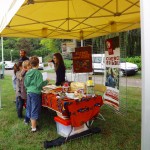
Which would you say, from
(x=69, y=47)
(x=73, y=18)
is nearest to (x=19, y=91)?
(x=73, y=18)

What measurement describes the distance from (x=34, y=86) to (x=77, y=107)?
1.05 metres

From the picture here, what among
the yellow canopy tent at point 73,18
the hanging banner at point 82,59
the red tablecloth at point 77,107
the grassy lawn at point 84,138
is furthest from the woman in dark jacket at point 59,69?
the hanging banner at point 82,59

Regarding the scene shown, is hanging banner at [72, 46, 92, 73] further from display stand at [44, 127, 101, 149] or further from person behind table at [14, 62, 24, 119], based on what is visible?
display stand at [44, 127, 101, 149]

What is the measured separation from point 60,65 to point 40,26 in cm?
157

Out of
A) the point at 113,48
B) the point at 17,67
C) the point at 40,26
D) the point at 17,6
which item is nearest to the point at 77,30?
the point at 40,26

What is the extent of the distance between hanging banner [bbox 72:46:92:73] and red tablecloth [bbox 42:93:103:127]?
3333 millimetres

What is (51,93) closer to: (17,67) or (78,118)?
(78,118)

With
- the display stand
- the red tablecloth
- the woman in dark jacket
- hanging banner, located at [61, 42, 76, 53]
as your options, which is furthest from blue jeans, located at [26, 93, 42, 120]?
hanging banner, located at [61, 42, 76, 53]

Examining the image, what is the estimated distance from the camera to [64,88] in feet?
16.4

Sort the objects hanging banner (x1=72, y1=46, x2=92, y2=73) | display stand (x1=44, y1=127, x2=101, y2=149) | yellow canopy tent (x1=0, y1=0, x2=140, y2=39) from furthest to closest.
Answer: hanging banner (x1=72, y1=46, x2=92, y2=73) → yellow canopy tent (x1=0, y1=0, x2=140, y2=39) → display stand (x1=44, y1=127, x2=101, y2=149)

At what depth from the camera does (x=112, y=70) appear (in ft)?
20.7

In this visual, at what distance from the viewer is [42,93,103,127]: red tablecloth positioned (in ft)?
13.3

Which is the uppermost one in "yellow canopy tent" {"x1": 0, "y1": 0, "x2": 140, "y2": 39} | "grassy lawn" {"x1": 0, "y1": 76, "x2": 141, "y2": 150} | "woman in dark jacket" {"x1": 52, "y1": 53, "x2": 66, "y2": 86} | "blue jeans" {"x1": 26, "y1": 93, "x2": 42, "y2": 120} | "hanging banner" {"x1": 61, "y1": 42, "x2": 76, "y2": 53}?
"yellow canopy tent" {"x1": 0, "y1": 0, "x2": 140, "y2": 39}

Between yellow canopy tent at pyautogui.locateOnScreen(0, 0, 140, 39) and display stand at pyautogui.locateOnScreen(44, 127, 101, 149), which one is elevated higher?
yellow canopy tent at pyautogui.locateOnScreen(0, 0, 140, 39)
